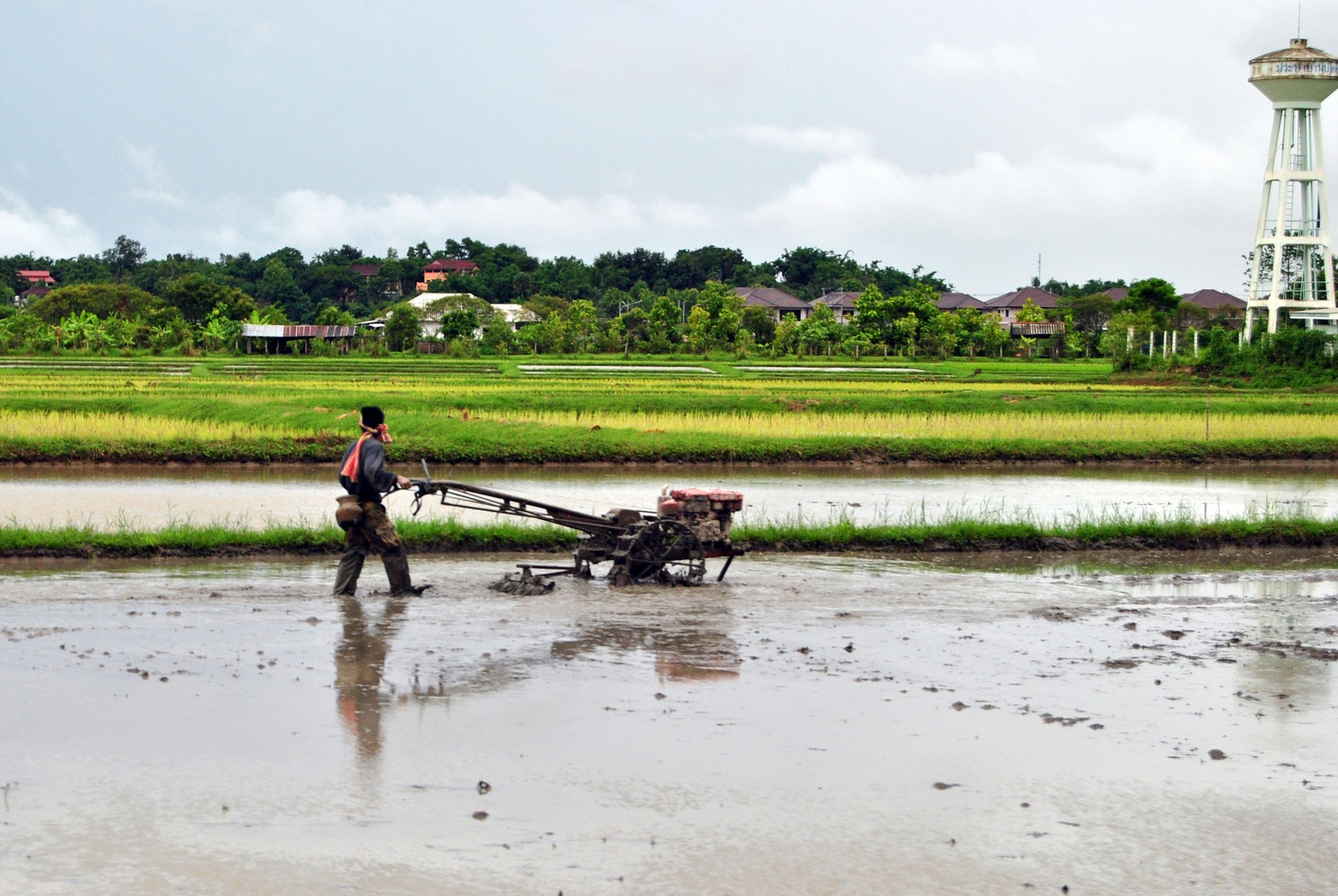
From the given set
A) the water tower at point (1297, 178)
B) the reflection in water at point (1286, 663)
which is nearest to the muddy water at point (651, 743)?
the reflection in water at point (1286, 663)

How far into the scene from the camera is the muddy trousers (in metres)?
9.74

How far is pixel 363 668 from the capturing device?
26.0 ft

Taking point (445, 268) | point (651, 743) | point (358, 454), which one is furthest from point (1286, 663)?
point (445, 268)

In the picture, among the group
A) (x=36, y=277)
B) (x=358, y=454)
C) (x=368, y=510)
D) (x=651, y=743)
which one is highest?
(x=36, y=277)

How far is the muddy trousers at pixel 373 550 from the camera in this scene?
32.0ft

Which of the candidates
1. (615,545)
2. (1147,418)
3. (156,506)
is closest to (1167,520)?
(615,545)

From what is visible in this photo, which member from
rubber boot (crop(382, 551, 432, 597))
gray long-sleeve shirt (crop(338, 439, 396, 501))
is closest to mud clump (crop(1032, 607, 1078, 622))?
rubber boot (crop(382, 551, 432, 597))

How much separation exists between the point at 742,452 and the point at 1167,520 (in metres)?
8.97

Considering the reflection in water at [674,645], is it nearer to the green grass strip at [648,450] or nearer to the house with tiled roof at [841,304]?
the green grass strip at [648,450]

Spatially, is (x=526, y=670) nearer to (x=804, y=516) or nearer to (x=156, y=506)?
(x=804, y=516)

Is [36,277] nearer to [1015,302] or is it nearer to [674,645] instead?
[1015,302]

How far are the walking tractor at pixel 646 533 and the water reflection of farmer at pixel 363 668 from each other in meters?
1.08

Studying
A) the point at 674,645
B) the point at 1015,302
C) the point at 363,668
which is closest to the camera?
the point at 363,668

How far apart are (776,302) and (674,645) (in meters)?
84.8
